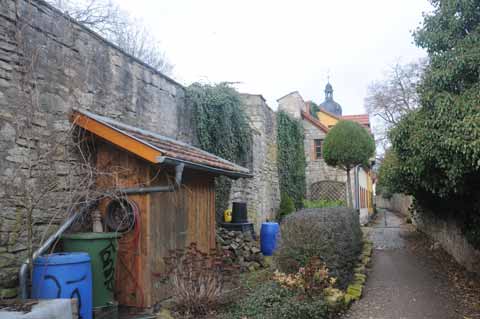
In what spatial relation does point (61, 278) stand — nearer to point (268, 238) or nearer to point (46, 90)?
point (46, 90)

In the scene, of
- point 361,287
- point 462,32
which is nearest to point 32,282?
point 361,287

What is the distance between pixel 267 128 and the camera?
14.2 metres

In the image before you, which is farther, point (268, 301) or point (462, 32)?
point (462, 32)

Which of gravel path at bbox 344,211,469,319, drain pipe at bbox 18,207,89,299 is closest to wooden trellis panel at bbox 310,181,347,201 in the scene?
gravel path at bbox 344,211,469,319

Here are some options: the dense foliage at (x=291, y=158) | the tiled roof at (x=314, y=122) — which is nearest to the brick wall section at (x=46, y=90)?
the dense foliage at (x=291, y=158)

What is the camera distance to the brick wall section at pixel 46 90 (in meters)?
4.46

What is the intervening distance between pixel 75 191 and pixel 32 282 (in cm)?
126

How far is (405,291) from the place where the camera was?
675 centimetres

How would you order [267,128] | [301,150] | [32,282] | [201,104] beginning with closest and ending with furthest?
[32,282] → [201,104] → [267,128] → [301,150]

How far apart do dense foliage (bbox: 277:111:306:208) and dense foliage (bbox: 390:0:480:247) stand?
8585 millimetres

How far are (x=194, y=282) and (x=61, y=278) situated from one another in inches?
62.7

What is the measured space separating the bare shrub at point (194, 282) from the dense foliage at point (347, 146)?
11.9 meters

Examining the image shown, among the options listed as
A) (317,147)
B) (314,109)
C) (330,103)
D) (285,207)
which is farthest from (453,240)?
(330,103)

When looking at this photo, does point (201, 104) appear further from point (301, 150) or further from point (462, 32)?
point (301, 150)
